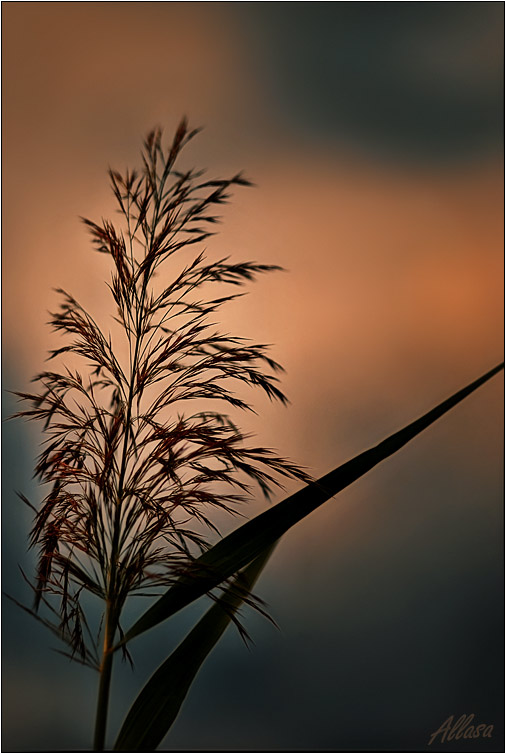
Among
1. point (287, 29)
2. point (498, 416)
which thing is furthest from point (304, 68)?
point (498, 416)

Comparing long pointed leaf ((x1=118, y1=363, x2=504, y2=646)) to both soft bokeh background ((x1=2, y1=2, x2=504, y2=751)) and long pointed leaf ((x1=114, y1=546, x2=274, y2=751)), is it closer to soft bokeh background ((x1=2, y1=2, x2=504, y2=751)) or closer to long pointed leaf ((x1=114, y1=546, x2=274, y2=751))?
Answer: long pointed leaf ((x1=114, y1=546, x2=274, y2=751))

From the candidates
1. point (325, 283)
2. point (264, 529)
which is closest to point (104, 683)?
point (264, 529)

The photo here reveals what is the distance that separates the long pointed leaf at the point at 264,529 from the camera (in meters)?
0.86

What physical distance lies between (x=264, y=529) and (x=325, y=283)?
1.95ft

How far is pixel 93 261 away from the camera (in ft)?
4.23

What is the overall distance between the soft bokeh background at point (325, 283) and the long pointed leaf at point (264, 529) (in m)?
0.34

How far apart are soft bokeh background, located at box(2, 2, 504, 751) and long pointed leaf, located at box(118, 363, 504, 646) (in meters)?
0.34

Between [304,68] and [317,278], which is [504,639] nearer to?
[317,278]

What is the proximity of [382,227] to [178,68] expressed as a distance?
1.73 ft

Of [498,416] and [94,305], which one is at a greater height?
[94,305]

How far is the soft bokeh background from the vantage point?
120 cm
